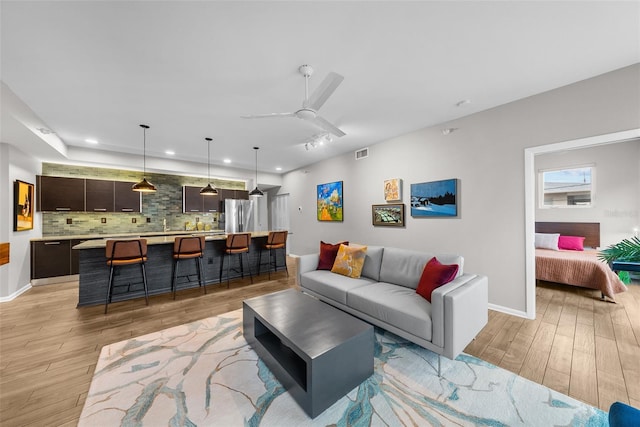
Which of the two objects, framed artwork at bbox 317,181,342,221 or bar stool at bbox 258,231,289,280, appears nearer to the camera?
bar stool at bbox 258,231,289,280

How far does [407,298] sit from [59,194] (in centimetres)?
684

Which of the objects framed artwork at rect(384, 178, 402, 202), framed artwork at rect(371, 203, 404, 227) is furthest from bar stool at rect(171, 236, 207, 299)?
framed artwork at rect(384, 178, 402, 202)

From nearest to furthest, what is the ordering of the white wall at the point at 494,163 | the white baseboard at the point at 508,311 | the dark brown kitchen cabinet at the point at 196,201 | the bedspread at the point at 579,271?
the white wall at the point at 494,163, the white baseboard at the point at 508,311, the bedspread at the point at 579,271, the dark brown kitchen cabinet at the point at 196,201

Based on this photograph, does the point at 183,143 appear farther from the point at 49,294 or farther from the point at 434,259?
the point at 434,259

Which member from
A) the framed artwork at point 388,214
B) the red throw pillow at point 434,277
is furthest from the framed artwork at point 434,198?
the red throw pillow at point 434,277

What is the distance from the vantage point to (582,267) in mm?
3684

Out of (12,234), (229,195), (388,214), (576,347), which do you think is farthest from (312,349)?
(229,195)

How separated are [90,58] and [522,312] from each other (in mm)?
5521

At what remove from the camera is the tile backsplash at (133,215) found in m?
5.07

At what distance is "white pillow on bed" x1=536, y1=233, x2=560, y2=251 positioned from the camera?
4727 millimetres

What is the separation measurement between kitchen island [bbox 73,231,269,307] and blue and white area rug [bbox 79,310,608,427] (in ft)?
5.66

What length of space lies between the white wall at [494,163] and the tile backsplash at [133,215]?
5.13 metres

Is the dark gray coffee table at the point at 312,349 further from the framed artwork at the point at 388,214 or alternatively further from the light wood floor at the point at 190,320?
the framed artwork at the point at 388,214

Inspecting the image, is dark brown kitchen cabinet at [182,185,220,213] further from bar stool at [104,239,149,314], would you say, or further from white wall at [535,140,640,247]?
white wall at [535,140,640,247]
